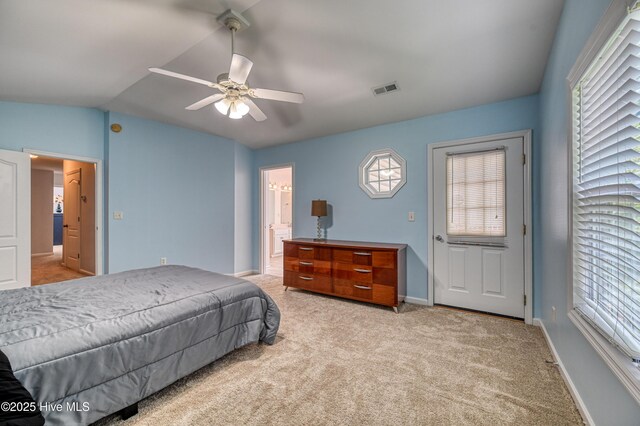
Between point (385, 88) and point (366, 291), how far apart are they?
7.66 feet

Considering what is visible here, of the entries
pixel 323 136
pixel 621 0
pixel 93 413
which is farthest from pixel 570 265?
pixel 323 136

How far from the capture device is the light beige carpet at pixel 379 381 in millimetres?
1562

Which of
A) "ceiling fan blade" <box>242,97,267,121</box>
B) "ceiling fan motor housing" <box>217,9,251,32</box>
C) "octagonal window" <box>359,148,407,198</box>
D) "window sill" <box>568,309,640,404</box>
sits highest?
"ceiling fan motor housing" <box>217,9,251,32</box>

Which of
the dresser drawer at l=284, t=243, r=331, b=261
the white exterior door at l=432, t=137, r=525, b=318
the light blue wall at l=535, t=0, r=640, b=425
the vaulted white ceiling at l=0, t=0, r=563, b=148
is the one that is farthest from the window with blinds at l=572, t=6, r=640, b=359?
the dresser drawer at l=284, t=243, r=331, b=261

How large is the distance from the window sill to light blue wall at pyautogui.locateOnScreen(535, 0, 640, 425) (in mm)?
60

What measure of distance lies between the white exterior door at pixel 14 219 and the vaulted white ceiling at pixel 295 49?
716mm

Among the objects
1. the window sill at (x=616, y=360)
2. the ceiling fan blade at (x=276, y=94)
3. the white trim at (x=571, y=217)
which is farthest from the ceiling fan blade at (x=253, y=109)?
the window sill at (x=616, y=360)

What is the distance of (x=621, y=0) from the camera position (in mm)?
1055

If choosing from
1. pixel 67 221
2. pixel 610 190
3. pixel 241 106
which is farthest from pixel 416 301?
pixel 67 221

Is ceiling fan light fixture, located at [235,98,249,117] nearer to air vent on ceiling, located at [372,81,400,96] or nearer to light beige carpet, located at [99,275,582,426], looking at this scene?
air vent on ceiling, located at [372,81,400,96]

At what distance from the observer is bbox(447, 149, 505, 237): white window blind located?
10.1 ft

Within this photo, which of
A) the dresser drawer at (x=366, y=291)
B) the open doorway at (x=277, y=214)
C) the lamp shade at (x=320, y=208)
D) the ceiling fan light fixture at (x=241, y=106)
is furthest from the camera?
the open doorway at (x=277, y=214)

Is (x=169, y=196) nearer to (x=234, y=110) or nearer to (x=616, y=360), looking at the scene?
(x=234, y=110)

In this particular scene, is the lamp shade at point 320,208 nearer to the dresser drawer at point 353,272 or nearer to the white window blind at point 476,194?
the dresser drawer at point 353,272
